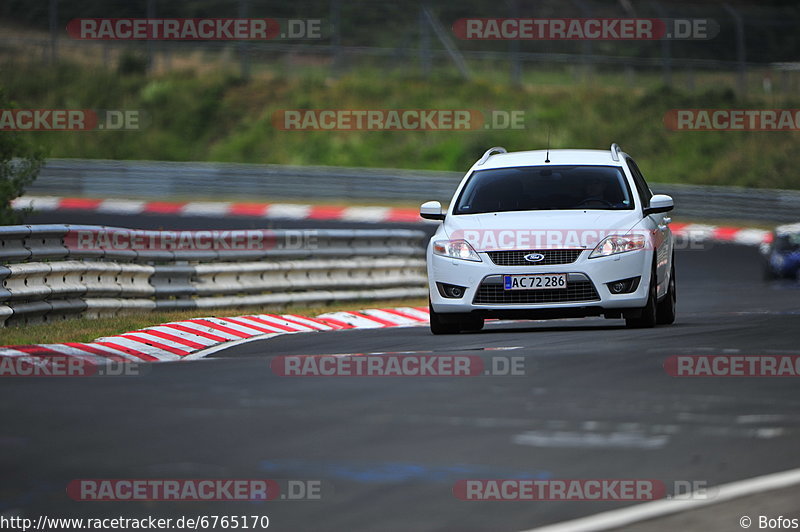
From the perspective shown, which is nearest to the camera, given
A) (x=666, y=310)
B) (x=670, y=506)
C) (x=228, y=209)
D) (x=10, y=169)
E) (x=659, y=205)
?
(x=670, y=506)

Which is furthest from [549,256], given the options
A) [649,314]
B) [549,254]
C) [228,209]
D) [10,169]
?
[228,209]

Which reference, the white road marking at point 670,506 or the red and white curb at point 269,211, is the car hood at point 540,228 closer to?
the white road marking at point 670,506

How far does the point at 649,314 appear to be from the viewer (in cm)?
1320

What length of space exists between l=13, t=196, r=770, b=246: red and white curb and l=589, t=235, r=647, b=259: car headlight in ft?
68.6

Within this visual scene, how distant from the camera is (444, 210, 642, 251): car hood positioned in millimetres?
12836

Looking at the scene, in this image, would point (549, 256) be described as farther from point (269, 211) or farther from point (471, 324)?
point (269, 211)

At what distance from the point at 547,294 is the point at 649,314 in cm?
104

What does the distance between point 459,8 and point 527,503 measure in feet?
128

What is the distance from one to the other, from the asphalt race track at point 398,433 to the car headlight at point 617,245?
1.94m

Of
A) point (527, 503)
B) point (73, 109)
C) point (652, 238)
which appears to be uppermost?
point (73, 109)

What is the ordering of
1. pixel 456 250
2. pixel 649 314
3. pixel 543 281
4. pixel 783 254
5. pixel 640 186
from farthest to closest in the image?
1. pixel 783 254
2. pixel 640 186
3. pixel 649 314
4. pixel 456 250
5. pixel 543 281

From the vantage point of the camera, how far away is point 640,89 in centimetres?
4731

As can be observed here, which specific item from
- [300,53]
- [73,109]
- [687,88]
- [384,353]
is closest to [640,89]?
[687,88]

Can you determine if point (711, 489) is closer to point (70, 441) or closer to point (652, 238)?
point (70, 441)
